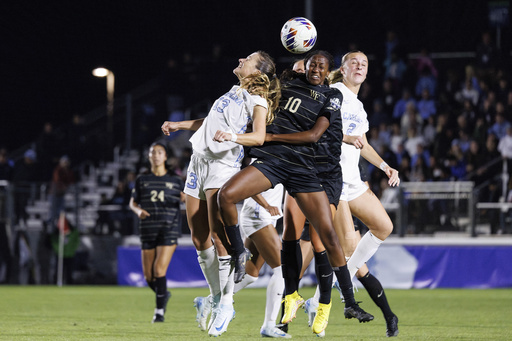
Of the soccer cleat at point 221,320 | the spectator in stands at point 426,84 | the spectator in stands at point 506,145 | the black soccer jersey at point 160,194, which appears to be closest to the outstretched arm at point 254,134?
the soccer cleat at point 221,320

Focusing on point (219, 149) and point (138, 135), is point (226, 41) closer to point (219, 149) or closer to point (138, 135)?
point (138, 135)

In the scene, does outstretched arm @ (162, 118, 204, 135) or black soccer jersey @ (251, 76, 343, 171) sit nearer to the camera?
black soccer jersey @ (251, 76, 343, 171)

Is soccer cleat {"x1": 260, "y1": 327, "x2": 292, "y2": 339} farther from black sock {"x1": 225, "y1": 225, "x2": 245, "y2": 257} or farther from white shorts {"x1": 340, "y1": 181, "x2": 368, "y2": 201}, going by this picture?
white shorts {"x1": 340, "y1": 181, "x2": 368, "y2": 201}

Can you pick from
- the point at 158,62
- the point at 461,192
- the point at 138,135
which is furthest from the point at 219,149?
the point at 158,62

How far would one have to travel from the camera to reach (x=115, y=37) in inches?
1089

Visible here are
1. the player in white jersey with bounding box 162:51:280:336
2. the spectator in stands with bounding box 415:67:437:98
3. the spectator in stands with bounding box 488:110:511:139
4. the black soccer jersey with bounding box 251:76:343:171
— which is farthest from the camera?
the spectator in stands with bounding box 415:67:437:98

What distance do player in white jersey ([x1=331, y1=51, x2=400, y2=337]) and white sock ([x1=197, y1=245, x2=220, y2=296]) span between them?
Answer: 1237mm

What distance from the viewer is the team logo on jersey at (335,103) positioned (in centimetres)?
773

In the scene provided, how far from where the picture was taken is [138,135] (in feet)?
78.9

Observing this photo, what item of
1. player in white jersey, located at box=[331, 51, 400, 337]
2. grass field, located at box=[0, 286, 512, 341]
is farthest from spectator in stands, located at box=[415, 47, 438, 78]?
player in white jersey, located at box=[331, 51, 400, 337]

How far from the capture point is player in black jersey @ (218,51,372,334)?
24.0ft

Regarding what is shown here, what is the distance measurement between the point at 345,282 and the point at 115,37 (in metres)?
21.3

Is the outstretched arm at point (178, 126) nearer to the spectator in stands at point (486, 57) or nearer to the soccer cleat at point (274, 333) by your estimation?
the soccer cleat at point (274, 333)

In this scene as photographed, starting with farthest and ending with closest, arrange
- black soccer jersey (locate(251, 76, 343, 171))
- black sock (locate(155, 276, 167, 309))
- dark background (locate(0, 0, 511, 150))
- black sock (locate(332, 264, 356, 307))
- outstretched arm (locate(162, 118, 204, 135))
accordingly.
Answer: dark background (locate(0, 0, 511, 150)) < black sock (locate(155, 276, 167, 309)) < outstretched arm (locate(162, 118, 204, 135)) < black sock (locate(332, 264, 356, 307)) < black soccer jersey (locate(251, 76, 343, 171))
